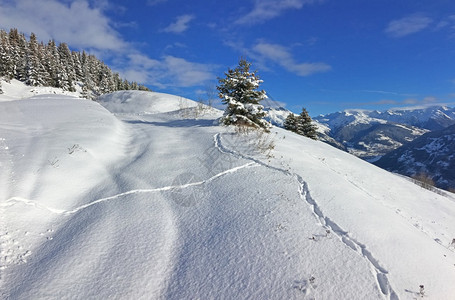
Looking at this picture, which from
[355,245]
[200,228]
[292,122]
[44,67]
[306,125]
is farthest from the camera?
[44,67]

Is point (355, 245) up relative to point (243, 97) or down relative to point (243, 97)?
down

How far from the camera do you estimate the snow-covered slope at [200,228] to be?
2.82m

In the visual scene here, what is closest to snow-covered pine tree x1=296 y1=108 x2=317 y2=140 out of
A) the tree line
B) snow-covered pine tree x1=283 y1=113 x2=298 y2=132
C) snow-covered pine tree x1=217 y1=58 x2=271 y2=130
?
snow-covered pine tree x1=283 y1=113 x2=298 y2=132

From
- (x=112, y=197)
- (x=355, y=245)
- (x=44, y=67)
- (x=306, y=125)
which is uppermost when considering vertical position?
(x=44, y=67)

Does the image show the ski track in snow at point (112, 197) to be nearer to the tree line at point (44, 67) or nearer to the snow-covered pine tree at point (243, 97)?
the snow-covered pine tree at point (243, 97)

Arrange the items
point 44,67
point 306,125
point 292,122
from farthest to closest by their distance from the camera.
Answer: point 44,67
point 306,125
point 292,122

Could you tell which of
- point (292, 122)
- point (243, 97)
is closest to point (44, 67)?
point (292, 122)

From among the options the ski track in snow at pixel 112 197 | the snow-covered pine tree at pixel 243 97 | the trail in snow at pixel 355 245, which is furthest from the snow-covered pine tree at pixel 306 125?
the trail in snow at pixel 355 245

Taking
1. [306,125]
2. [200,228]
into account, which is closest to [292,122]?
[306,125]

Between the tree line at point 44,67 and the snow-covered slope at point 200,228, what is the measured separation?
36.4m

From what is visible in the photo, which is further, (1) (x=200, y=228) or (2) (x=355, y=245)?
(1) (x=200, y=228)

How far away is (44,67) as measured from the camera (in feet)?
169

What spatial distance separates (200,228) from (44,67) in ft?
210

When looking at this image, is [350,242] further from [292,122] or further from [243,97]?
[292,122]
